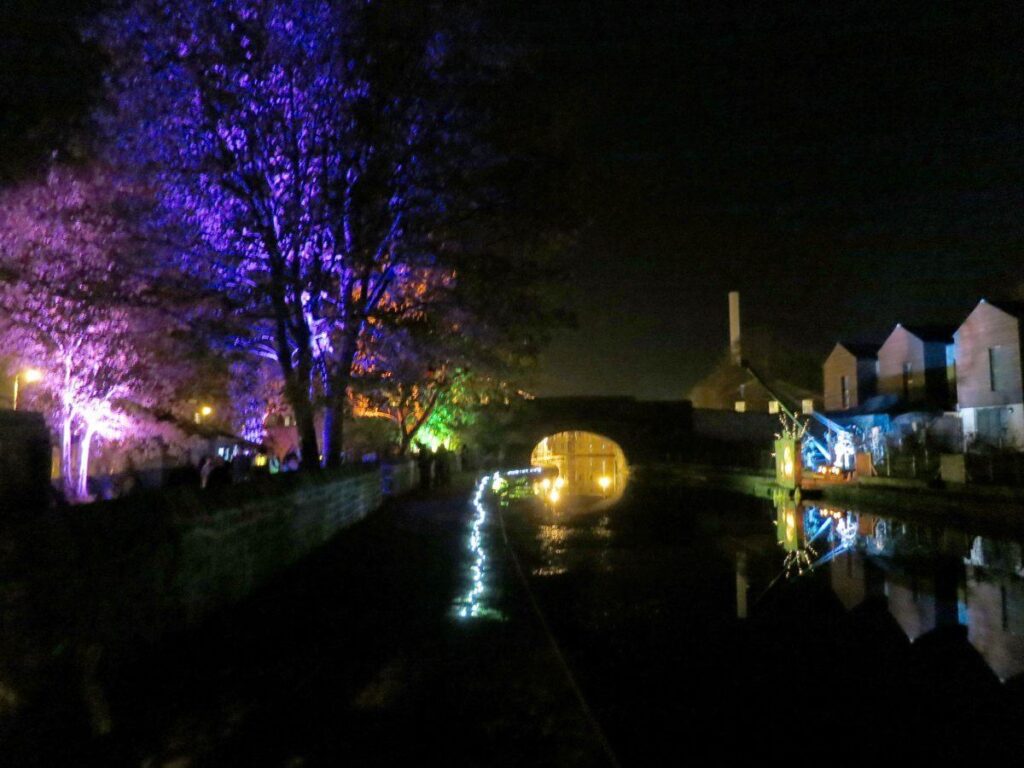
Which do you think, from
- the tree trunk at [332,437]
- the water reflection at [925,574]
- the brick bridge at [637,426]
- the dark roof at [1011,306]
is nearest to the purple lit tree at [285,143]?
the tree trunk at [332,437]

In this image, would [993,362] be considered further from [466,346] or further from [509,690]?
[509,690]

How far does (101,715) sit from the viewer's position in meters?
6.04

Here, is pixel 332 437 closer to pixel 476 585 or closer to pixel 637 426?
pixel 476 585

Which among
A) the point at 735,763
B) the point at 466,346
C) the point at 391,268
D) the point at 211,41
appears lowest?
the point at 735,763

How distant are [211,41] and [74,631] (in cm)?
1145

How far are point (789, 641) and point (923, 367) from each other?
3779 centimetres

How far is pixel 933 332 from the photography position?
43.0m

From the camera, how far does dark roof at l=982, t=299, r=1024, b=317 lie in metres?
32.8

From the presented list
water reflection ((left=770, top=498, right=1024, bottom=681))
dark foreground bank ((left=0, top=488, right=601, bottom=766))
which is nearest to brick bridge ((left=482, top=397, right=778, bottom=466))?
water reflection ((left=770, top=498, right=1024, bottom=681))

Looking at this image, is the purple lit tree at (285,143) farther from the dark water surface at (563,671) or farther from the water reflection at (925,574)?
the water reflection at (925,574)

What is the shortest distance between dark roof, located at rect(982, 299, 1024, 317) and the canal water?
61.6 ft

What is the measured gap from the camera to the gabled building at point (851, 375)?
47438mm

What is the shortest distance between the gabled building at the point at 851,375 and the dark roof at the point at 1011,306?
1316 cm

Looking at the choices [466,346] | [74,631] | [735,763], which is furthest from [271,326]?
[735,763]
